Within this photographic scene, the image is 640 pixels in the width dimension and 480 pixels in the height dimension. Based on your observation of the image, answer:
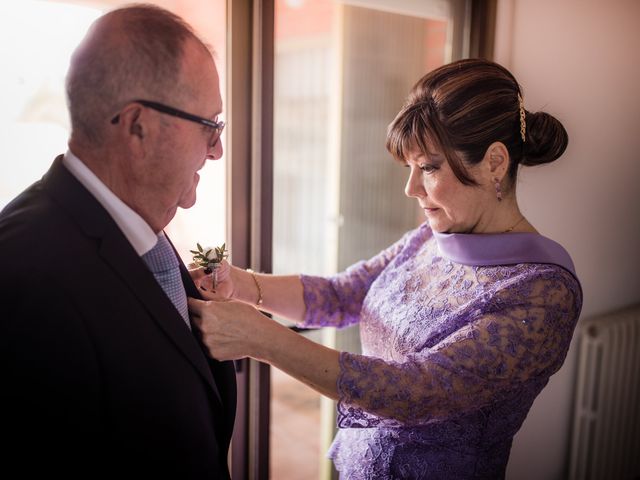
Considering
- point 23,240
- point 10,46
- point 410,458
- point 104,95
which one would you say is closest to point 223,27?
point 10,46

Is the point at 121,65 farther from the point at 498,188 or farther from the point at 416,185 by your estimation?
the point at 498,188

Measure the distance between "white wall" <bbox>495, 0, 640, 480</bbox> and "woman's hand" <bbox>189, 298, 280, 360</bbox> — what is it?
5.50 feet

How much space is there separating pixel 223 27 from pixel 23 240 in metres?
1.06

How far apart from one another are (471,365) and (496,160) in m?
0.52

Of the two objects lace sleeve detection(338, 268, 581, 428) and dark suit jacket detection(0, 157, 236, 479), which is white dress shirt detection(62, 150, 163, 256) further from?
lace sleeve detection(338, 268, 581, 428)

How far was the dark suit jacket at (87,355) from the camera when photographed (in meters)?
0.85

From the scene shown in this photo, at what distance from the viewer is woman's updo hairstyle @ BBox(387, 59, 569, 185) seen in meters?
1.35

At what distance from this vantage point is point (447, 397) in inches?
48.9

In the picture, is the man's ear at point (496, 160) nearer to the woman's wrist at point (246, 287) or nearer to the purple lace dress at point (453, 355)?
the purple lace dress at point (453, 355)

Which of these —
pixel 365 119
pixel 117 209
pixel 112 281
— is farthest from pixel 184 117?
pixel 365 119

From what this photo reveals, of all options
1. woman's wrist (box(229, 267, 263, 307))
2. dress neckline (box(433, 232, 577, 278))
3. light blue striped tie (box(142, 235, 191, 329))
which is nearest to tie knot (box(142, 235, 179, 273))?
light blue striped tie (box(142, 235, 191, 329))

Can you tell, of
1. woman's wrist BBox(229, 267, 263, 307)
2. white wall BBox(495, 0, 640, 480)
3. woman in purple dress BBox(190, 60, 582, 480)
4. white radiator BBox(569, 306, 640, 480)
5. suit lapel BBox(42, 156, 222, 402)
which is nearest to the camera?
suit lapel BBox(42, 156, 222, 402)

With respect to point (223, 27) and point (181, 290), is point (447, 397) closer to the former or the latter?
point (181, 290)

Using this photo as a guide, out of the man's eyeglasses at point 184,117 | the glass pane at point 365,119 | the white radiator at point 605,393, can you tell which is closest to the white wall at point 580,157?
the white radiator at point 605,393
